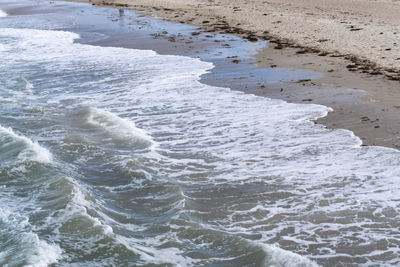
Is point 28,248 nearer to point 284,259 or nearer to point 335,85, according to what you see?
point 284,259

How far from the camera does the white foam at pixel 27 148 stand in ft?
31.0

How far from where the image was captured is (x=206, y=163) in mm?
9109

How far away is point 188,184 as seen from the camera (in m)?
8.36

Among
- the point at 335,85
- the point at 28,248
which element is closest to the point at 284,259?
the point at 28,248

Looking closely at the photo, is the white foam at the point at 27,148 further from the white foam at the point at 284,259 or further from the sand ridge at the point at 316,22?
the sand ridge at the point at 316,22

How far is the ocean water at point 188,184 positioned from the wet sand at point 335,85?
0.44 meters

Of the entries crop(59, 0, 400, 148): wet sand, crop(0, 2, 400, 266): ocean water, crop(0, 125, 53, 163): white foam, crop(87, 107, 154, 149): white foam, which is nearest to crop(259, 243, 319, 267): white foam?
crop(0, 2, 400, 266): ocean water

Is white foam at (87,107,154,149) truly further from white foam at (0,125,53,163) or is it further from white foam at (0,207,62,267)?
white foam at (0,207,62,267)

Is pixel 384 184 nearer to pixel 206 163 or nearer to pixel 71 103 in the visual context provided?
pixel 206 163

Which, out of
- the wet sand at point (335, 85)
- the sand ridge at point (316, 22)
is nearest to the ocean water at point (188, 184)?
the wet sand at point (335, 85)

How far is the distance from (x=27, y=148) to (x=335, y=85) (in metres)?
7.27

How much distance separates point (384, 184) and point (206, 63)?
9752 mm

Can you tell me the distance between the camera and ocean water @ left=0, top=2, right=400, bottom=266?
649cm

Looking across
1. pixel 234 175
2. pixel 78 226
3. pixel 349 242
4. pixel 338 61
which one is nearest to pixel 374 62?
pixel 338 61
